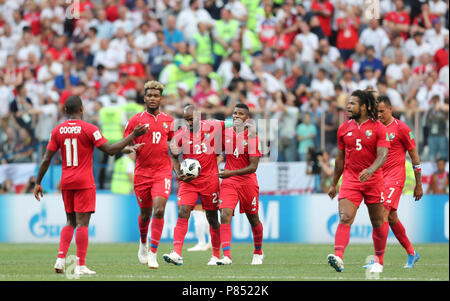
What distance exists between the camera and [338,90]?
20.8 metres

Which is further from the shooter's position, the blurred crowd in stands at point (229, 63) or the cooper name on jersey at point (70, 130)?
the blurred crowd in stands at point (229, 63)

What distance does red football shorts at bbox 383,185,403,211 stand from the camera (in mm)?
12719

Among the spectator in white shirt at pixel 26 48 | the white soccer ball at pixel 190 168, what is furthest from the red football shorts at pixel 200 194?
the spectator in white shirt at pixel 26 48

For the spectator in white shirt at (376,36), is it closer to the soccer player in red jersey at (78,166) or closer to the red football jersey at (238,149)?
the red football jersey at (238,149)

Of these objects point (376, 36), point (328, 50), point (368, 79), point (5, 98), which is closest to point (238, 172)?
point (368, 79)

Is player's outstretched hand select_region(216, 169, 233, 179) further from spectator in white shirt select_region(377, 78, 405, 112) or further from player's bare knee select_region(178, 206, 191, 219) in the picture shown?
spectator in white shirt select_region(377, 78, 405, 112)

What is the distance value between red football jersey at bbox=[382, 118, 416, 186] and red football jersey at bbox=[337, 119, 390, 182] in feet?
4.47

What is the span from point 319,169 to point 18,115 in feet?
22.2

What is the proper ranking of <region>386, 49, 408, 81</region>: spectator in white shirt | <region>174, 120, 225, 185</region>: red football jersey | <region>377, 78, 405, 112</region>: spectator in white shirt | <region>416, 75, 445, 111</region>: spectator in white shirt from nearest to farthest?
<region>174, 120, 225, 185</region>: red football jersey, <region>416, 75, 445, 111</region>: spectator in white shirt, <region>377, 78, 405, 112</region>: spectator in white shirt, <region>386, 49, 408, 81</region>: spectator in white shirt

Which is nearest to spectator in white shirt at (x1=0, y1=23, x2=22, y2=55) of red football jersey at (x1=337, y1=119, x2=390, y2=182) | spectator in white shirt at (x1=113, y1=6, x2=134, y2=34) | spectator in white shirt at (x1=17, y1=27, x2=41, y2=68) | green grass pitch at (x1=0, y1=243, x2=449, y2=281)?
spectator in white shirt at (x1=17, y1=27, x2=41, y2=68)

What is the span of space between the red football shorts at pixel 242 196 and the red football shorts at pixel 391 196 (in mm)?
1968

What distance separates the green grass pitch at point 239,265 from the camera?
1117cm

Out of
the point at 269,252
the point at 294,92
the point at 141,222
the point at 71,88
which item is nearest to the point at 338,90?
the point at 294,92

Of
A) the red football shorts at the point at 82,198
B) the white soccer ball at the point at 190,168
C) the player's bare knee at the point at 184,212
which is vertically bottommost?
the player's bare knee at the point at 184,212
